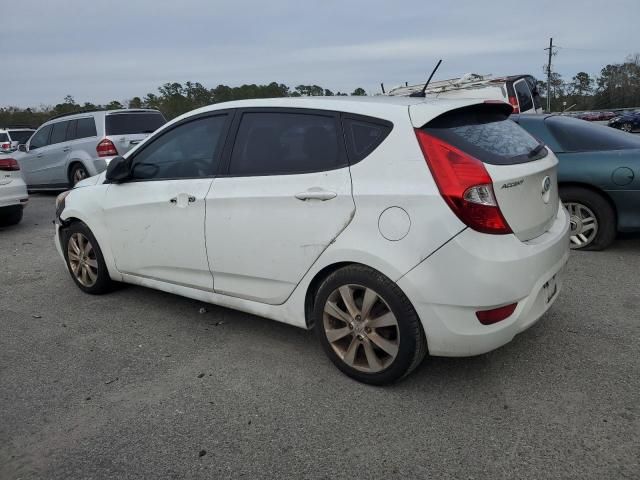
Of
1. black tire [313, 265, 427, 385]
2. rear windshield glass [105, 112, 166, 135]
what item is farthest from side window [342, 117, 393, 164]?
rear windshield glass [105, 112, 166, 135]

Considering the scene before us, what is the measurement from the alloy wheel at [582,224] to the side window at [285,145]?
11.6 ft

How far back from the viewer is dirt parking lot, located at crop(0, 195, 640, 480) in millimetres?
2445

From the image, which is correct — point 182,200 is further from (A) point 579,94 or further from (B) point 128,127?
(A) point 579,94

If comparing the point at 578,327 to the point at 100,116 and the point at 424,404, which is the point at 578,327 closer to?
the point at 424,404

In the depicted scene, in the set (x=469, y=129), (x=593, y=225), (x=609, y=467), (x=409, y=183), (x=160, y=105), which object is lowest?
(x=609, y=467)

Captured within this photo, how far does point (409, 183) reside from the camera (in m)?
2.73

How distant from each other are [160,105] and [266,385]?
143 ft

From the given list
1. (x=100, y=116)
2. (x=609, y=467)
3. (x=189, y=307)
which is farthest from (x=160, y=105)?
(x=609, y=467)

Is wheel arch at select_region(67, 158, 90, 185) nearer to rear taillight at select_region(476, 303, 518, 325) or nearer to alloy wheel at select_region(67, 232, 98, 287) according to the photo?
alloy wheel at select_region(67, 232, 98, 287)

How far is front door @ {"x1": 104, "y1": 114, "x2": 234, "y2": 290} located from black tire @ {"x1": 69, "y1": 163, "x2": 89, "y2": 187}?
7.09 m

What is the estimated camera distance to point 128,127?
10445 mm

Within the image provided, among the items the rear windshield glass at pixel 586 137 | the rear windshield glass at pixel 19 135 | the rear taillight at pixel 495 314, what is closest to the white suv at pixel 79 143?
the rear windshield glass at pixel 19 135

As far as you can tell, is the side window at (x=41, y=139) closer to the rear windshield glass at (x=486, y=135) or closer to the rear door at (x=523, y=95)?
the rear door at (x=523, y=95)

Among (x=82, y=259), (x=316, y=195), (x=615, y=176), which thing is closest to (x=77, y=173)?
(x=82, y=259)
